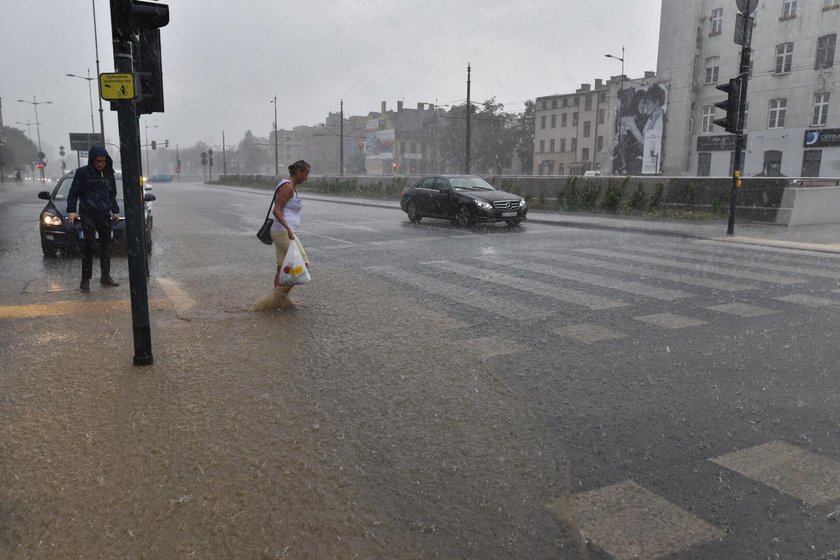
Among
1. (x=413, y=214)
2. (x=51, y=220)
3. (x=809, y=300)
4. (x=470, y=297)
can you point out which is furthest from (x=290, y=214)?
(x=413, y=214)

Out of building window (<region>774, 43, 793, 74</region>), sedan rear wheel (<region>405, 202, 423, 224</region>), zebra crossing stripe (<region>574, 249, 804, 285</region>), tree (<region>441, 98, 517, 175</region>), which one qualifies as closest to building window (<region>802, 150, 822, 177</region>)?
building window (<region>774, 43, 793, 74</region>)

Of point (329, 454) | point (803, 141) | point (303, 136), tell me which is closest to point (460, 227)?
point (329, 454)

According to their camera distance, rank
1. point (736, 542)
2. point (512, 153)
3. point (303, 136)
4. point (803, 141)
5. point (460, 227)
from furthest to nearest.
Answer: point (303, 136), point (512, 153), point (803, 141), point (460, 227), point (736, 542)

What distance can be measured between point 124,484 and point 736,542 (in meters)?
2.84

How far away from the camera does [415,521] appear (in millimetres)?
2910

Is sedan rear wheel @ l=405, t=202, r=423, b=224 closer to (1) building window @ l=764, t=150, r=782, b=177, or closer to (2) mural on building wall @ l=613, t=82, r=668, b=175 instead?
(1) building window @ l=764, t=150, r=782, b=177

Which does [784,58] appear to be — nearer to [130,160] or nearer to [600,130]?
[600,130]

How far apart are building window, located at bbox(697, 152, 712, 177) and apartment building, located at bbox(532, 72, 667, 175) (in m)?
3.50

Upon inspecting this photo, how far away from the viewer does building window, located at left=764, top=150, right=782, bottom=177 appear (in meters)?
43.8

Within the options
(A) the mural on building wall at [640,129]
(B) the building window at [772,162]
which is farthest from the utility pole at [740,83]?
(A) the mural on building wall at [640,129]

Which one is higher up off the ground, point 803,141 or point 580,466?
point 803,141

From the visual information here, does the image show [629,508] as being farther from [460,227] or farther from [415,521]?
[460,227]

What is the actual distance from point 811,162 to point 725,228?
1202 inches

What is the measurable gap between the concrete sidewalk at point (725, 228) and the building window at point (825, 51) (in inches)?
1174
